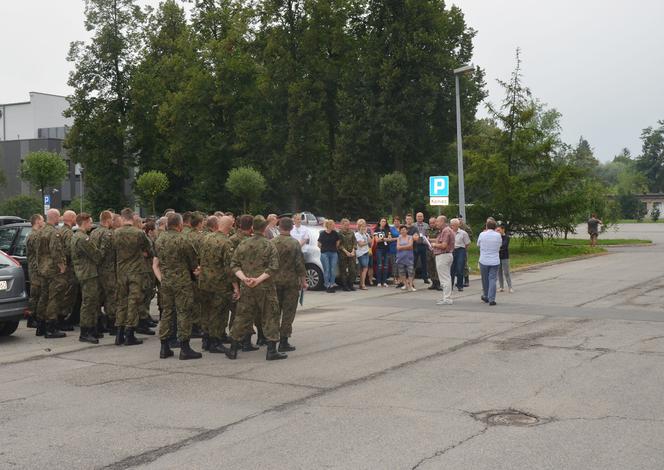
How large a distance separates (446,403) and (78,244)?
21.9 feet

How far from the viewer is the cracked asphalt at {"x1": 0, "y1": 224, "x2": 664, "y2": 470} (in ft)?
17.6

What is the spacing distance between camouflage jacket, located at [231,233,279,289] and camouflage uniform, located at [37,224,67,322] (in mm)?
3639

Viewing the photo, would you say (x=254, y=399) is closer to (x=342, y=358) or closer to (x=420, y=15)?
(x=342, y=358)

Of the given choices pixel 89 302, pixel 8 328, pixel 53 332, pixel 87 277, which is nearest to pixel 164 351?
pixel 89 302

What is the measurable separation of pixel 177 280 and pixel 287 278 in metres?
1.49

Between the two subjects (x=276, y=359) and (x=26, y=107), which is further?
(x=26, y=107)

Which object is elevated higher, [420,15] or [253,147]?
[420,15]

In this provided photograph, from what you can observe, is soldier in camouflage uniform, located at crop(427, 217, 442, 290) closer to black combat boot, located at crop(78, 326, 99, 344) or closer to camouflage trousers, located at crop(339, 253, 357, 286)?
camouflage trousers, located at crop(339, 253, 357, 286)

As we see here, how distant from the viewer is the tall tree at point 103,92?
158 feet

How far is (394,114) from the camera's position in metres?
42.4

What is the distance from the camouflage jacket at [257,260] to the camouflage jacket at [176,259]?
Result: 62cm

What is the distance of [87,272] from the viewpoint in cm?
1103

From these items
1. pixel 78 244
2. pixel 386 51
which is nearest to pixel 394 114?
pixel 386 51

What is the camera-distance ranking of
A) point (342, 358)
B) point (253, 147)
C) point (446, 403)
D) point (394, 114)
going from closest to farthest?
point (446, 403) → point (342, 358) → point (394, 114) → point (253, 147)
